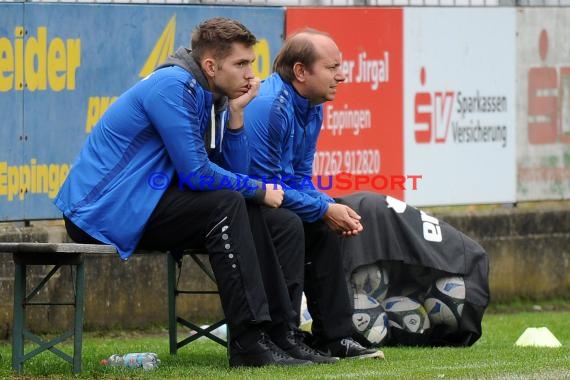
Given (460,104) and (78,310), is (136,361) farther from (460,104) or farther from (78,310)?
(460,104)

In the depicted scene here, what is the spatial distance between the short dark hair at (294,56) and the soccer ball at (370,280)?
4.31ft

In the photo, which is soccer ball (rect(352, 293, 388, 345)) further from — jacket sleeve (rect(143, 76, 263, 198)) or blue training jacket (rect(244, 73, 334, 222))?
jacket sleeve (rect(143, 76, 263, 198))

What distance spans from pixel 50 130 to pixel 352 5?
8.95 feet

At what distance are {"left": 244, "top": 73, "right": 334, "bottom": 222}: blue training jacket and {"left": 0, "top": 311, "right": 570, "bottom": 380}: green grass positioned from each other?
2.72ft

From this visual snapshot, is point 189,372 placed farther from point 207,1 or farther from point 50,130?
point 207,1

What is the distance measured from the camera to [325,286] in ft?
23.9

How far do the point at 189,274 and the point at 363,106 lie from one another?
6.06 feet

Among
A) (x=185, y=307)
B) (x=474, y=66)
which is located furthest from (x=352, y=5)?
(x=185, y=307)

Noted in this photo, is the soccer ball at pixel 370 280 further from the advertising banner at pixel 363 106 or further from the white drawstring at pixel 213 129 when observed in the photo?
the advertising banner at pixel 363 106

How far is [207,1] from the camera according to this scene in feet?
32.0

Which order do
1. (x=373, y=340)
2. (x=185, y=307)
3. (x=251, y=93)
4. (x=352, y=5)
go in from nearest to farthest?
(x=251, y=93), (x=373, y=340), (x=185, y=307), (x=352, y=5)

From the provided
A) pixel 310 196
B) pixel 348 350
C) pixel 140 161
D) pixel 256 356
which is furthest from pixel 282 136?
pixel 256 356

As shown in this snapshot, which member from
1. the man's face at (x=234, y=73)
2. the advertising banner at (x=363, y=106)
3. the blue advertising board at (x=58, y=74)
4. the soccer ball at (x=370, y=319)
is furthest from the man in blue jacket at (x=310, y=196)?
the advertising banner at (x=363, y=106)

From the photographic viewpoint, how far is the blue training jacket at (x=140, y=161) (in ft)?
21.4
